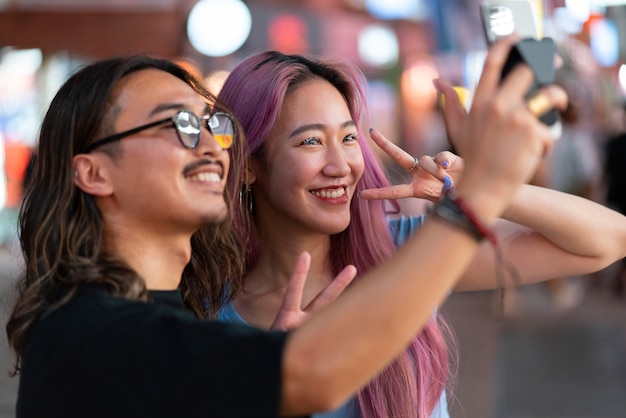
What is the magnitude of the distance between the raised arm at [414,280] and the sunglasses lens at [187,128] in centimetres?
65

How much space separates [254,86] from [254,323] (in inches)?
30.8

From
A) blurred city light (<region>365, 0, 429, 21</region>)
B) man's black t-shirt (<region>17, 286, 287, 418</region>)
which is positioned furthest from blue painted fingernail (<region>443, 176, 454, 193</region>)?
blurred city light (<region>365, 0, 429, 21</region>)

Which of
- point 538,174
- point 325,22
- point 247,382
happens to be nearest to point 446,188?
point 247,382

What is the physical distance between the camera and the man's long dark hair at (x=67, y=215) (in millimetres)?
2186

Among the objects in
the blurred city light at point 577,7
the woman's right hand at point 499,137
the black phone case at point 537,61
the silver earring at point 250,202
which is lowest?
the blurred city light at point 577,7

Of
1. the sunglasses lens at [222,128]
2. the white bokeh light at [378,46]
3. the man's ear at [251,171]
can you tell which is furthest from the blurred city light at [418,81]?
the sunglasses lens at [222,128]

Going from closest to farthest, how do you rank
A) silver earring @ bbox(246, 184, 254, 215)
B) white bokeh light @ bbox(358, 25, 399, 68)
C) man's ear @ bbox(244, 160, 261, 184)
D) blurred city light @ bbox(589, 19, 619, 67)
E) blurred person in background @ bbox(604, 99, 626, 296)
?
man's ear @ bbox(244, 160, 261, 184) → silver earring @ bbox(246, 184, 254, 215) → blurred person in background @ bbox(604, 99, 626, 296) → white bokeh light @ bbox(358, 25, 399, 68) → blurred city light @ bbox(589, 19, 619, 67)

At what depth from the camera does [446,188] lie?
3.08 meters

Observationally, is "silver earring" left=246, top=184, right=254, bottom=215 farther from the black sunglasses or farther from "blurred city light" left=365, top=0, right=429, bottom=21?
"blurred city light" left=365, top=0, right=429, bottom=21

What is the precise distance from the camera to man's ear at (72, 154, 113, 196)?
2334mm

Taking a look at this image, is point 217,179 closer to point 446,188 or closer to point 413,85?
point 446,188

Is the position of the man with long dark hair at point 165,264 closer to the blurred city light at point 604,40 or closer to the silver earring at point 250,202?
the silver earring at point 250,202

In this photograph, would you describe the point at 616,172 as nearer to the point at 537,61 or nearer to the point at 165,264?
the point at 165,264

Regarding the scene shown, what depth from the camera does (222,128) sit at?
2545mm
